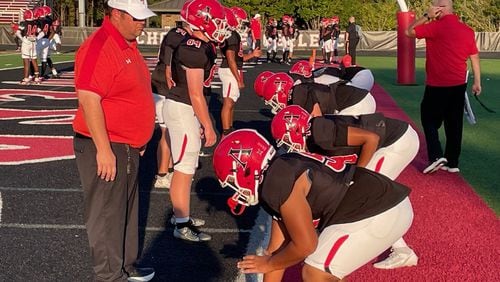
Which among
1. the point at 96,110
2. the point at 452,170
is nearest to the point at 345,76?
the point at 452,170

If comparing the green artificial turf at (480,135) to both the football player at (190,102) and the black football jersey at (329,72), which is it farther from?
the football player at (190,102)

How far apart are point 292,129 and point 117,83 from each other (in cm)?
122

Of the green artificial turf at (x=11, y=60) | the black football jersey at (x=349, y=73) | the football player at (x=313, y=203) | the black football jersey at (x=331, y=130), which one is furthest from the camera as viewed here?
the green artificial turf at (x=11, y=60)

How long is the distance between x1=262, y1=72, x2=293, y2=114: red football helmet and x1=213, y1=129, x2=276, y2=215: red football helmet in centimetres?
294

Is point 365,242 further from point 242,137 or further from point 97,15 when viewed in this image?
point 97,15

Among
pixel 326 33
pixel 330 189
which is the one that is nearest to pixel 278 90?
pixel 330 189

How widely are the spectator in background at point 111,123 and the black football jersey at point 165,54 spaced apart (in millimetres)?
2741

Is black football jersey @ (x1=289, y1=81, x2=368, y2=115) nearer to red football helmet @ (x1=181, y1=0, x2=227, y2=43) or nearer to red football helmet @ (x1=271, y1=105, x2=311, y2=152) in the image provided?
red football helmet @ (x1=181, y1=0, x2=227, y2=43)

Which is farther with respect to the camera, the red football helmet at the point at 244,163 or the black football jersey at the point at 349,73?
the black football jersey at the point at 349,73

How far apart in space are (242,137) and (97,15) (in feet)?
197

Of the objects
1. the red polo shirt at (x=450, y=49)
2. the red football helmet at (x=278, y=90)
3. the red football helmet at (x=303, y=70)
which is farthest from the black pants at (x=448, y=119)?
the red football helmet at (x=278, y=90)

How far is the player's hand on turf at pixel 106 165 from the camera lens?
3869 mm

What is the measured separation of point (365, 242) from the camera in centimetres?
350

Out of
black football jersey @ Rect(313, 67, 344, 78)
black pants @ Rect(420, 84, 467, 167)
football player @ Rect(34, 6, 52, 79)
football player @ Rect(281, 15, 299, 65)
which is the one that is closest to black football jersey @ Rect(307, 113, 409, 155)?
black football jersey @ Rect(313, 67, 344, 78)
